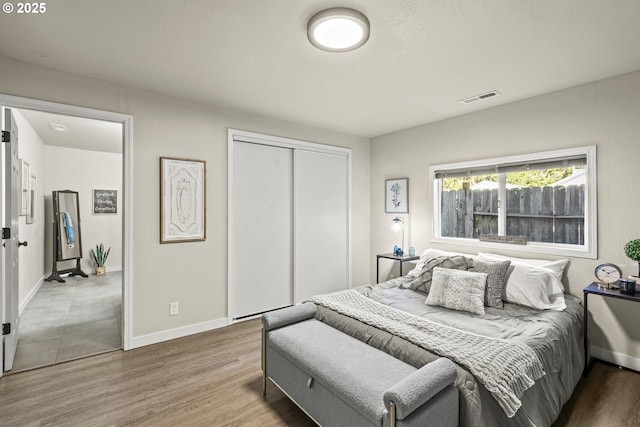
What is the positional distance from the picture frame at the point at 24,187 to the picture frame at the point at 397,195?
196 inches

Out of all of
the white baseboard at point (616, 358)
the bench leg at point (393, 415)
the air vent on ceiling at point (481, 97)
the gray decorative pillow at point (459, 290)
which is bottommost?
the white baseboard at point (616, 358)

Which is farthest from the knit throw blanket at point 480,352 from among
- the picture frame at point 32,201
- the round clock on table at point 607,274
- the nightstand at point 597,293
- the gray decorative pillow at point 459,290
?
the picture frame at point 32,201

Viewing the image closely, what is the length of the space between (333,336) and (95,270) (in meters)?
6.46

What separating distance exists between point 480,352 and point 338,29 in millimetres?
2116

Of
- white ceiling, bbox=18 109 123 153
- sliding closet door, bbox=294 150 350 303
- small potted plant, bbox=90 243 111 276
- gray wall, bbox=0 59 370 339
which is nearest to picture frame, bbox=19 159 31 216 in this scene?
white ceiling, bbox=18 109 123 153

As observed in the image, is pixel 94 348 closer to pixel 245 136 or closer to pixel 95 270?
pixel 245 136

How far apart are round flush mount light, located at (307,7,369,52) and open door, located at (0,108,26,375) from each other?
104 inches

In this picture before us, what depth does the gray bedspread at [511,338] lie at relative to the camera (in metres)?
1.58

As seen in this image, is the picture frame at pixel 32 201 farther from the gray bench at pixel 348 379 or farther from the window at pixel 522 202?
the window at pixel 522 202

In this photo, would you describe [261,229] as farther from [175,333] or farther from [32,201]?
[32,201]

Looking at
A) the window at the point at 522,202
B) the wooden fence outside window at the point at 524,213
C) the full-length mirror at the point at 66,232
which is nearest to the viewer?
the window at the point at 522,202

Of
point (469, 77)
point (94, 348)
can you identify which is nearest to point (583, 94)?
point (469, 77)

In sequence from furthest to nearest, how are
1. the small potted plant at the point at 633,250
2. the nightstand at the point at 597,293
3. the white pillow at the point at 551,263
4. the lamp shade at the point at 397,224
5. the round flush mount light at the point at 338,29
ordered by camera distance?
1. the lamp shade at the point at 397,224
2. the white pillow at the point at 551,263
3. the small potted plant at the point at 633,250
4. the nightstand at the point at 597,293
5. the round flush mount light at the point at 338,29

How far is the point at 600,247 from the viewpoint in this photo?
9.20 feet
